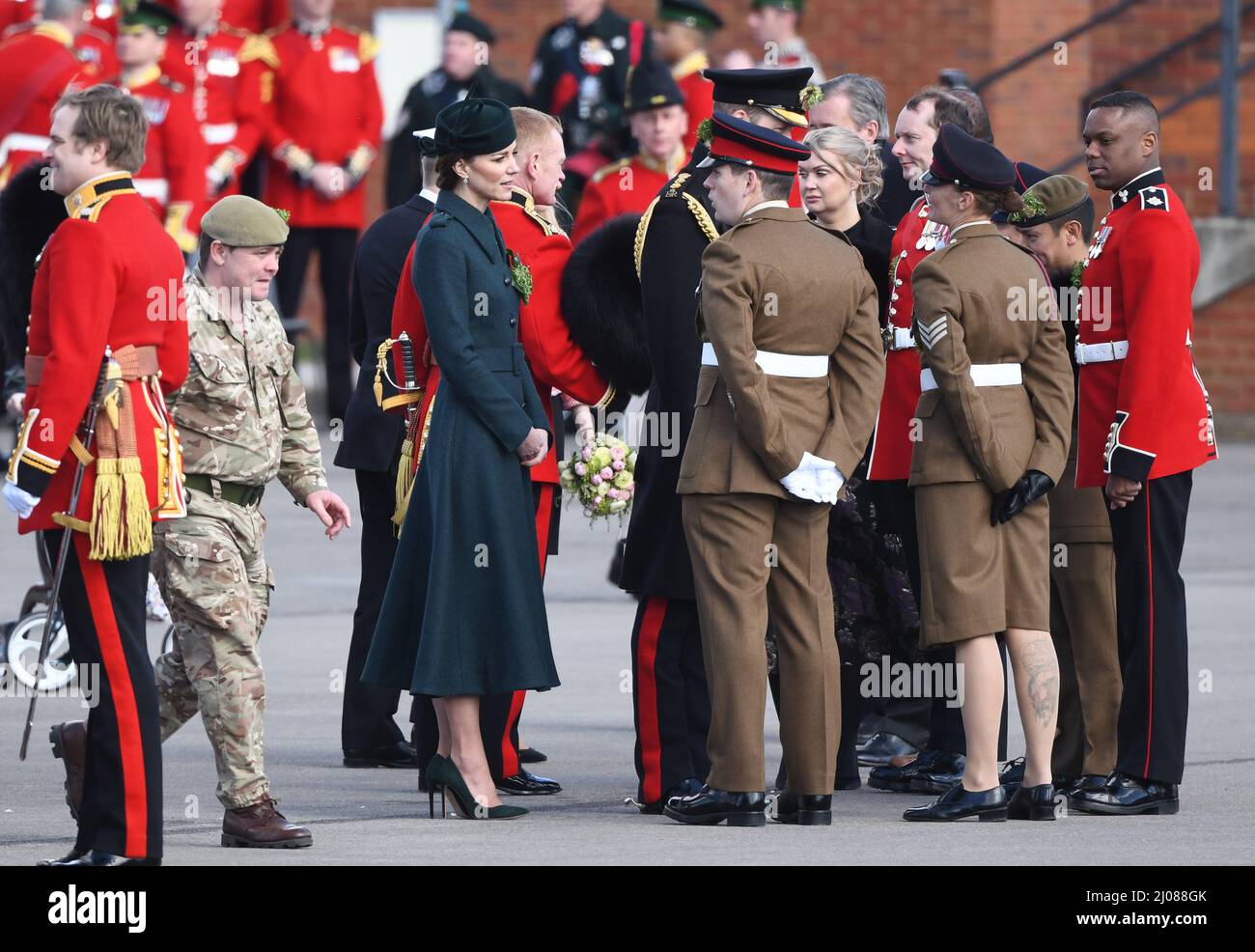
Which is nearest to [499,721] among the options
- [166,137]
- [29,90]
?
[166,137]

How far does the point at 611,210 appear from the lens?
39.4 feet

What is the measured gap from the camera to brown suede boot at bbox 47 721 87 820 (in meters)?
6.51

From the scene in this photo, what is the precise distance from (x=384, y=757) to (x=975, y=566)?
2.15m

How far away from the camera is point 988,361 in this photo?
7.08 m

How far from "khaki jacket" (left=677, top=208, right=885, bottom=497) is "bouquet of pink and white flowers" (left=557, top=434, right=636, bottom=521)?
762 mm

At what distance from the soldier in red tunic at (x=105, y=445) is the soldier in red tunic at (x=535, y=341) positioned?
1132 mm

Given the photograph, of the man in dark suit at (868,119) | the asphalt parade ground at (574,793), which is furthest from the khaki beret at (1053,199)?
the asphalt parade ground at (574,793)

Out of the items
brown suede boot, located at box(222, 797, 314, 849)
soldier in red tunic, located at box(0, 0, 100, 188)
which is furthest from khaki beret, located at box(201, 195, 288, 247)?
soldier in red tunic, located at box(0, 0, 100, 188)

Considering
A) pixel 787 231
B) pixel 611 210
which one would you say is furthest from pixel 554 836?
pixel 611 210

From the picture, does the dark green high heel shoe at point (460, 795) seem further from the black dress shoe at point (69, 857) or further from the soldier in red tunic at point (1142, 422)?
the soldier in red tunic at point (1142, 422)

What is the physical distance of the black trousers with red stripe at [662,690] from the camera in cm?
736

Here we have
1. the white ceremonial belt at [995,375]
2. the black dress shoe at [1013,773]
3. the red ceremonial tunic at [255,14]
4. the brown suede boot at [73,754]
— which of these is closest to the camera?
the brown suede boot at [73,754]

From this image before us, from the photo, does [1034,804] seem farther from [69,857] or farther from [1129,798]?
[69,857]

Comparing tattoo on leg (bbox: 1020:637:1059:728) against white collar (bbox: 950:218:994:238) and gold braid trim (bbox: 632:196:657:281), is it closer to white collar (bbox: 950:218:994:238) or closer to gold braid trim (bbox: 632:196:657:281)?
white collar (bbox: 950:218:994:238)
